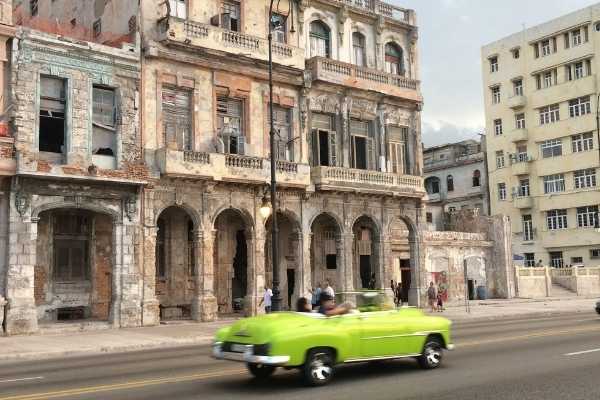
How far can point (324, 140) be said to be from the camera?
109ft

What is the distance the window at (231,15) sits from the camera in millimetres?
30484

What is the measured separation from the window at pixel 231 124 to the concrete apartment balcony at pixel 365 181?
372 centimetres

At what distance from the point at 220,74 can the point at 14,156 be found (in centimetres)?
940

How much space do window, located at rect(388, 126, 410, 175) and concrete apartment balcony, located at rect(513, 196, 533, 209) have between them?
86.0ft

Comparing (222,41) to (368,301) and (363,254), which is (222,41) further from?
(368,301)

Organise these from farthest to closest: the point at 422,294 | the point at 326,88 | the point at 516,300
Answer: the point at 516,300
the point at 422,294
the point at 326,88

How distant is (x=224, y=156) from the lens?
92.9 feet

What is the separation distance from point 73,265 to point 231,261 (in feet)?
23.9

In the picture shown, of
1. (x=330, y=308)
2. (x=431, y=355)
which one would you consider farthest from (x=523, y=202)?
(x=330, y=308)

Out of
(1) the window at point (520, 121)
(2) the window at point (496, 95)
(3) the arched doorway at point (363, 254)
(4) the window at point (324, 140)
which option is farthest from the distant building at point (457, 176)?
(4) the window at point (324, 140)

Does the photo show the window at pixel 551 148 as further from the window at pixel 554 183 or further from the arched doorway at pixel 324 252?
the arched doorway at pixel 324 252

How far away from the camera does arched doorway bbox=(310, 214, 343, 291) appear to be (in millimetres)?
34625

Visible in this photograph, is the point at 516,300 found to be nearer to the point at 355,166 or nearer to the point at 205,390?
the point at 355,166

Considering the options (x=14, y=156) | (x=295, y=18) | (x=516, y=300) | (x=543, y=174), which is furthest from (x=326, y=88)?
(x=543, y=174)
